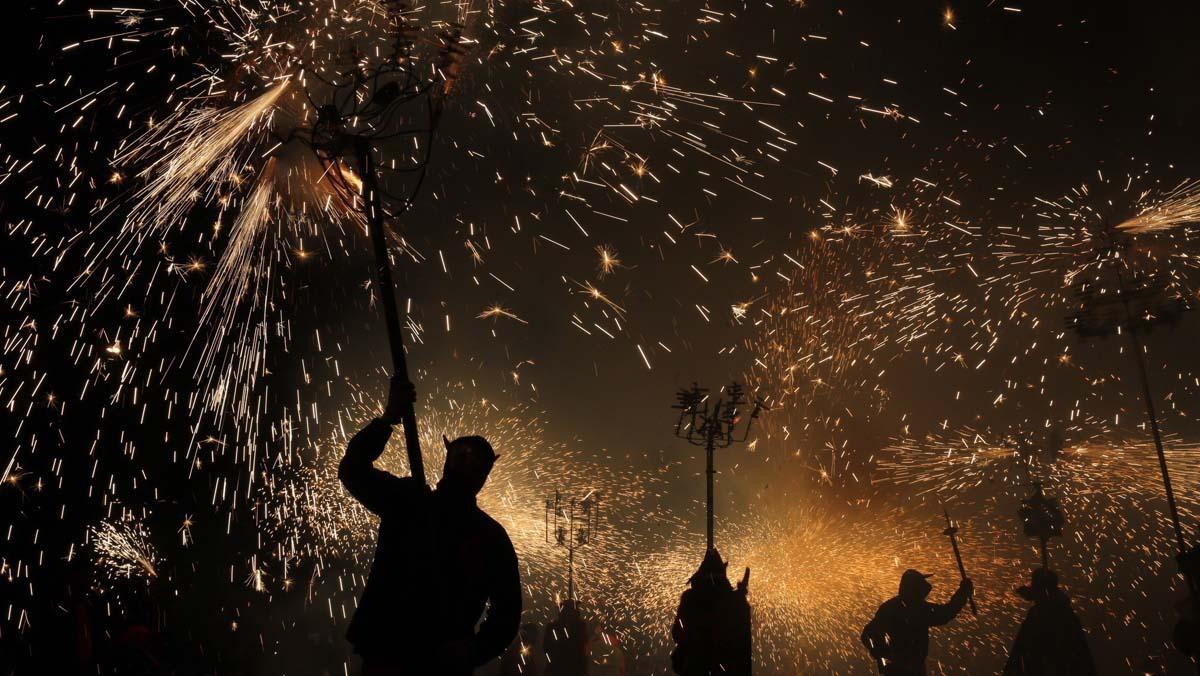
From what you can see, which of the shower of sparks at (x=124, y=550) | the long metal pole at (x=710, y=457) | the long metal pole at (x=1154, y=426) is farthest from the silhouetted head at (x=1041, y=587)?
the shower of sparks at (x=124, y=550)

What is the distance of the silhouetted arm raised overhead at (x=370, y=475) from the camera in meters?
3.38

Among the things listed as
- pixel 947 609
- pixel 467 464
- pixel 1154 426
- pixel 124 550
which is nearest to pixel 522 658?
pixel 124 550

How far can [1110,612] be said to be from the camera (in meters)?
24.2

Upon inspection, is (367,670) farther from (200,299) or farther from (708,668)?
(200,299)

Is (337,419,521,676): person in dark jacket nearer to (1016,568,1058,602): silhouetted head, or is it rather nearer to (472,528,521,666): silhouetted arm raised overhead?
(472,528,521,666): silhouetted arm raised overhead

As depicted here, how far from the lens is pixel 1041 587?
12141 mm

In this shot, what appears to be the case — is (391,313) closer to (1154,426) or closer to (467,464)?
(467,464)

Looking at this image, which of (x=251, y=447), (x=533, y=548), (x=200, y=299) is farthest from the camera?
(x=533, y=548)

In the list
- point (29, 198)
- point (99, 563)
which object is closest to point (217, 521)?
point (99, 563)

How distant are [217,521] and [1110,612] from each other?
27878mm

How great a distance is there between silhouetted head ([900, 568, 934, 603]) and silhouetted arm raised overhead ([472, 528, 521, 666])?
8.31 meters

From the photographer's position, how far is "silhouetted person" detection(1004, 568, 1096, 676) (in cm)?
1154

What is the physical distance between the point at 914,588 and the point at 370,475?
9.18 m

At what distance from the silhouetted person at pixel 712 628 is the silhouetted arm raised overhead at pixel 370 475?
501cm
